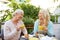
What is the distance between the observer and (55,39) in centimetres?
250

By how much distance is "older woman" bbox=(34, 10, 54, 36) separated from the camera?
2.48m

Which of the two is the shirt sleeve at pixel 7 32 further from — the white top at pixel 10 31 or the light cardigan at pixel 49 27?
the light cardigan at pixel 49 27

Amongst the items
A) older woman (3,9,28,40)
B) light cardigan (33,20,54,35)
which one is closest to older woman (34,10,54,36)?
light cardigan (33,20,54,35)

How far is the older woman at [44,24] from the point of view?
97.7 inches

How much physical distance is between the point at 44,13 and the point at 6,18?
545mm

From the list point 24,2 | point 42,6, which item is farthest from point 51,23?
point 24,2

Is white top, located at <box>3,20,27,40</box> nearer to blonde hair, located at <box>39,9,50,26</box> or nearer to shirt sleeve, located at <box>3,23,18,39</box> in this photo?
shirt sleeve, located at <box>3,23,18,39</box>

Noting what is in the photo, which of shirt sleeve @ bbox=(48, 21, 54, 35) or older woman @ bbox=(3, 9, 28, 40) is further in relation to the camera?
shirt sleeve @ bbox=(48, 21, 54, 35)

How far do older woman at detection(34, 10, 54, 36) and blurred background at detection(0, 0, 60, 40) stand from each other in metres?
0.05

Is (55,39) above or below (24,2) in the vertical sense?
below

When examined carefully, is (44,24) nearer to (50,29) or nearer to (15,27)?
(50,29)

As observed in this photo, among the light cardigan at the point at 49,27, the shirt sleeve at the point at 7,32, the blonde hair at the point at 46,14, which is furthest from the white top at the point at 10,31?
the blonde hair at the point at 46,14

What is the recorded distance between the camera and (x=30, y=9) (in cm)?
247

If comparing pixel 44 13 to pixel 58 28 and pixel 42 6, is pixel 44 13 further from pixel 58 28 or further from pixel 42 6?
pixel 58 28
